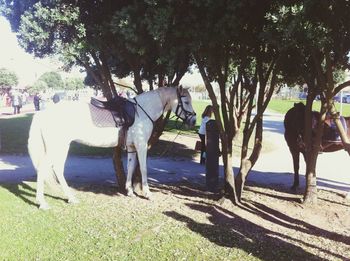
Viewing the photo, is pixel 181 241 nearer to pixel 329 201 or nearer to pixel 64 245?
pixel 64 245

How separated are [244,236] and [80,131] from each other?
3500 millimetres

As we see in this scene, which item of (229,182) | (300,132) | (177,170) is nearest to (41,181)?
(229,182)

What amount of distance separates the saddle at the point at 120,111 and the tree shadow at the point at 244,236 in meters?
1.87

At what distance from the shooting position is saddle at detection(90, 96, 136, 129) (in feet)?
27.1

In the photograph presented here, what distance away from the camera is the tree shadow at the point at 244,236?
5.76 metres

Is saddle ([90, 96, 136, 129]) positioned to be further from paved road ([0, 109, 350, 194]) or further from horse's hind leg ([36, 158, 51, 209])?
paved road ([0, 109, 350, 194])

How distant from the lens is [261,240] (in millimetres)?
6277

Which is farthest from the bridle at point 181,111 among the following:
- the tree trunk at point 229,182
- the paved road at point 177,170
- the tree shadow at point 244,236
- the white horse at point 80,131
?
the paved road at point 177,170

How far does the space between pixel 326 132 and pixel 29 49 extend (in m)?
6.28

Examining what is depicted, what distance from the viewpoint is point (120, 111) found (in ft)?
27.3

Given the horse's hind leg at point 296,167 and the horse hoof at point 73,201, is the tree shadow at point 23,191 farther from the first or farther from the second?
the horse's hind leg at point 296,167

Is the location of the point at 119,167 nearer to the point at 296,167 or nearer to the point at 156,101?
the point at 156,101

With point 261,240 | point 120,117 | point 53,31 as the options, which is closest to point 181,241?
point 261,240

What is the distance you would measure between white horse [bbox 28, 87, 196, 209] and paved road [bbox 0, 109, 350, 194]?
2404 mm
